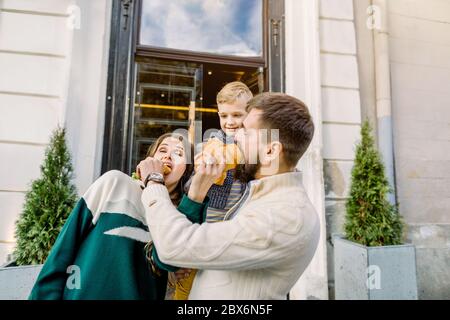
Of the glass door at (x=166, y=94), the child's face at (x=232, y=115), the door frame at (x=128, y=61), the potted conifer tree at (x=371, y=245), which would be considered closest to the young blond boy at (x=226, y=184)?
the child's face at (x=232, y=115)

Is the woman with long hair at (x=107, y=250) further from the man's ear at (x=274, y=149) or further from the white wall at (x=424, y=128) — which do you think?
the white wall at (x=424, y=128)

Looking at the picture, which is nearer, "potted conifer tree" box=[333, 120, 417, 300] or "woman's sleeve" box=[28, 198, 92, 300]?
"woman's sleeve" box=[28, 198, 92, 300]

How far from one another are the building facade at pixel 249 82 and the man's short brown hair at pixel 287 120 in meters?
1.32

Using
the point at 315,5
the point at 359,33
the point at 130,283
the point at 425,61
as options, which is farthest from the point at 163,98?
the point at 425,61

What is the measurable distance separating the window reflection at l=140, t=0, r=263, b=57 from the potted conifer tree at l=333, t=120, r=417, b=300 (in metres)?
1.73

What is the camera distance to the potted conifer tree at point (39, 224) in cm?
188

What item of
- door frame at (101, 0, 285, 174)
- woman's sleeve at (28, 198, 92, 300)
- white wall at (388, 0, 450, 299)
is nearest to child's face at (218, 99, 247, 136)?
woman's sleeve at (28, 198, 92, 300)

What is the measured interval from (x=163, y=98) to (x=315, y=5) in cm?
199

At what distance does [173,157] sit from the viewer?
110 cm

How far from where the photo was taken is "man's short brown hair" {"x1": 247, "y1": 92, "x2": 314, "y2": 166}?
91cm

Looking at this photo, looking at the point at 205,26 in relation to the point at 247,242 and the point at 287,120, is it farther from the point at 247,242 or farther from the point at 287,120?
the point at 247,242

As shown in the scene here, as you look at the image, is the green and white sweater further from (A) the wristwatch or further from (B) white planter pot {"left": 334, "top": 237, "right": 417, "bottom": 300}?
(B) white planter pot {"left": 334, "top": 237, "right": 417, "bottom": 300}

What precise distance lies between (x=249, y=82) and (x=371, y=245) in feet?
6.88

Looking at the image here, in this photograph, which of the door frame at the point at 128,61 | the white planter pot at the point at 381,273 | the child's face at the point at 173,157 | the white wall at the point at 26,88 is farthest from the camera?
the door frame at the point at 128,61
